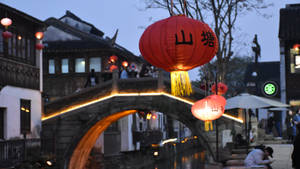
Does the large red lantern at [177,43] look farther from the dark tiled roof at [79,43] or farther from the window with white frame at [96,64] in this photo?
the window with white frame at [96,64]

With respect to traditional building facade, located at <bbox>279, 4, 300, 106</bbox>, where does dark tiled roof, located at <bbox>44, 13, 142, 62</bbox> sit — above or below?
above

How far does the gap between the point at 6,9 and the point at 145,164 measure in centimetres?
2026

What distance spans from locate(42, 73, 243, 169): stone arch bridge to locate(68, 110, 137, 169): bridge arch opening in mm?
92

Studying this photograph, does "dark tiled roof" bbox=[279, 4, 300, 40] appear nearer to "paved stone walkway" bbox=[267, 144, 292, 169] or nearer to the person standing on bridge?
"paved stone walkway" bbox=[267, 144, 292, 169]

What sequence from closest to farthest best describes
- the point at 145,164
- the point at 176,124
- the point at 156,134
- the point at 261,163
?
the point at 261,163 < the point at 145,164 < the point at 156,134 < the point at 176,124

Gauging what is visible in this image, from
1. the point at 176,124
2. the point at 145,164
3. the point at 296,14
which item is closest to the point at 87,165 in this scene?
the point at 145,164

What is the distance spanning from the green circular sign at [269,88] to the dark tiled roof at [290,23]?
2666 mm

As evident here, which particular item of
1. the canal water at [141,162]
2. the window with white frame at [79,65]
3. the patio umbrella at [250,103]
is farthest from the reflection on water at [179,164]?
the patio umbrella at [250,103]

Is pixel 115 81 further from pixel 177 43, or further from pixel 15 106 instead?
pixel 177 43

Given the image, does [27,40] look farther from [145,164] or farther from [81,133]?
[145,164]

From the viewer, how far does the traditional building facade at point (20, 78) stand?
20766mm

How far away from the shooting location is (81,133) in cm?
2645

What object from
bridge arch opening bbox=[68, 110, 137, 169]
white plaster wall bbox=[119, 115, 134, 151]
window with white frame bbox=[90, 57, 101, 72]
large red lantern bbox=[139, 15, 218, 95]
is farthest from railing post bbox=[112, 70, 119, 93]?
large red lantern bbox=[139, 15, 218, 95]

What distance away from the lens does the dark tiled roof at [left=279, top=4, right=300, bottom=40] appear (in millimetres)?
29688
